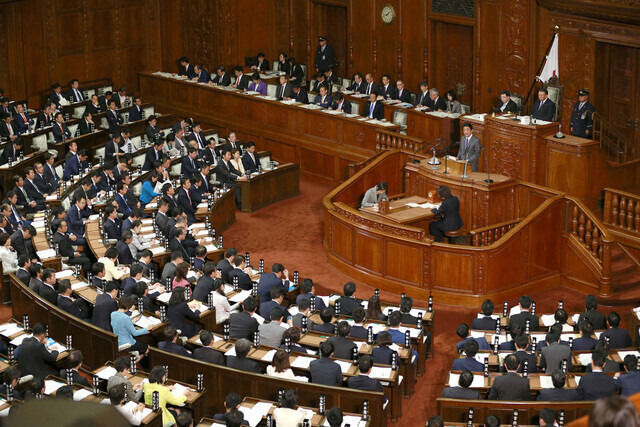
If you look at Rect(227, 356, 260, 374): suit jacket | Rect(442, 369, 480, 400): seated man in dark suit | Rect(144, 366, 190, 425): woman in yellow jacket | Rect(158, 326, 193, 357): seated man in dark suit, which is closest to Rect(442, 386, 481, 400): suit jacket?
Rect(442, 369, 480, 400): seated man in dark suit

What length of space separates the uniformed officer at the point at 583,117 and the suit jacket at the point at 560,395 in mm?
7122

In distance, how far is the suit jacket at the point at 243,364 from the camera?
28.9 ft

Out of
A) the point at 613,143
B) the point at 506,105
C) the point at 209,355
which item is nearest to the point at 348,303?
the point at 209,355

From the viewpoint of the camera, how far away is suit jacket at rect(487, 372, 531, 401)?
326 inches

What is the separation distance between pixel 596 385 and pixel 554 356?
0.91 meters

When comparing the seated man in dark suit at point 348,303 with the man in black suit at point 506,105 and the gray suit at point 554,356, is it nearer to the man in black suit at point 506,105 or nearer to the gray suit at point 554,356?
the gray suit at point 554,356

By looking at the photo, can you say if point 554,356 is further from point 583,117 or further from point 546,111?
point 546,111

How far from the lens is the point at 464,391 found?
27.1 feet

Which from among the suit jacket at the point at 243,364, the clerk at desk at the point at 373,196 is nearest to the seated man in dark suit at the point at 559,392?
the suit jacket at the point at 243,364

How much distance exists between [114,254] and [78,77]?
11.7 m

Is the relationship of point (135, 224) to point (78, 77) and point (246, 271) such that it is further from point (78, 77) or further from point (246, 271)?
point (78, 77)

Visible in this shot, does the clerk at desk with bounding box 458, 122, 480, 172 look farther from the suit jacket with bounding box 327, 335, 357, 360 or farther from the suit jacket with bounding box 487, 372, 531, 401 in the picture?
the suit jacket with bounding box 487, 372, 531, 401

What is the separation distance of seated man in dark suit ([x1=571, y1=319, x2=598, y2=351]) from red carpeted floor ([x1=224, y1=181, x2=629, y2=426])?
169 cm

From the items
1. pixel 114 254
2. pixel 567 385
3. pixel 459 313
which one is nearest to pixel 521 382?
pixel 567 385
